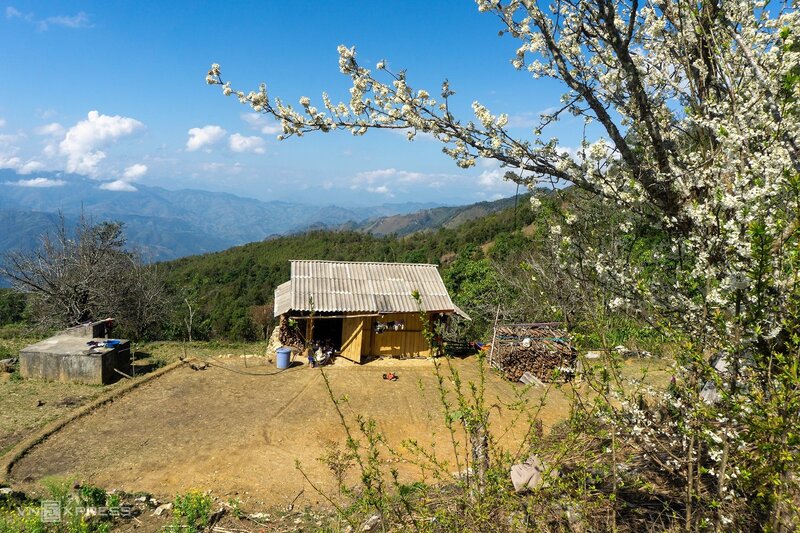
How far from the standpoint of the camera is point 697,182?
305 centimetres

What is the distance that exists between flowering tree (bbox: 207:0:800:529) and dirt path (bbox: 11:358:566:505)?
12.3 ft

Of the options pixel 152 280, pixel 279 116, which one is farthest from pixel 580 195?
pixel 152 280

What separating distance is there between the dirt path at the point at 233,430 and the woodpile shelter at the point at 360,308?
5.09 ft

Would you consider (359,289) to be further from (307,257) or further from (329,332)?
(307,257)

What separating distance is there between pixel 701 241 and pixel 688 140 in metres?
1.29

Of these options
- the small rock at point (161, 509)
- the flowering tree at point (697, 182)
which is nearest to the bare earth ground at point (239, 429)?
the small rock at point (161, 509)

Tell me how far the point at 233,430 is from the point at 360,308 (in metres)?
6.81

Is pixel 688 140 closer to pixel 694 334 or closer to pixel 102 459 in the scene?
pixel 694 334

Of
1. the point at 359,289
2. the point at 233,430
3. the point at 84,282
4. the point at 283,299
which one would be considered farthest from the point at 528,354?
the point at 84,282

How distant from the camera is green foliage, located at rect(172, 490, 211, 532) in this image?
6.51 m

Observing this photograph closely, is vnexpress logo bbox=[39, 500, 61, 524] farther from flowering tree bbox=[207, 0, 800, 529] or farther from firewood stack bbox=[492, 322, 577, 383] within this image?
firewood stack bbox=[492, 322, 577, 383]

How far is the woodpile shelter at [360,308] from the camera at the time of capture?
16906mm

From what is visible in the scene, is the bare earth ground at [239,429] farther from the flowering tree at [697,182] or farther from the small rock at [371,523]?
the flowering tree at [697,182]

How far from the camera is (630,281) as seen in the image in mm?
3363
